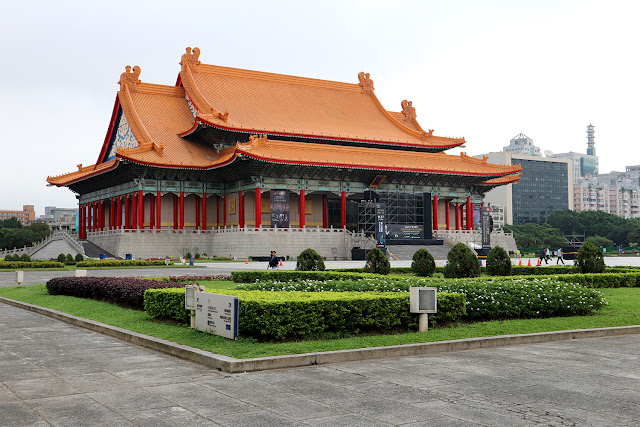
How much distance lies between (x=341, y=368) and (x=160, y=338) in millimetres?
3666

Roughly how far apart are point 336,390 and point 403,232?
4733 centimetres

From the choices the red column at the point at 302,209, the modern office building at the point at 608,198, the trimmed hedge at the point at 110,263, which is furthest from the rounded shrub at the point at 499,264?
the modern office building at the point at 608,198

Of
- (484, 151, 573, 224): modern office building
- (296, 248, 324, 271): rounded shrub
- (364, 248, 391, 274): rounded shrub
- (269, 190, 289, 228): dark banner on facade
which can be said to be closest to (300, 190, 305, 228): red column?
(269, 190, 289, 228): dark banner on facade

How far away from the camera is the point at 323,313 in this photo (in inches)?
433

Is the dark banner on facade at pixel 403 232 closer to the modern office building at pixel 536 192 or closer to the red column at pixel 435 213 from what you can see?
the red column at pixel 435 213

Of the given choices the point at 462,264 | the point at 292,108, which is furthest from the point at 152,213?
the point at 462,264

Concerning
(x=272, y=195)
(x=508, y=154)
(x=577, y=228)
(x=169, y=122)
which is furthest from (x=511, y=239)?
(x=508, y=154)

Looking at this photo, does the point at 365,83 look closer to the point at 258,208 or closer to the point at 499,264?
the point at 258,208

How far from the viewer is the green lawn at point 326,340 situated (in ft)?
32.6

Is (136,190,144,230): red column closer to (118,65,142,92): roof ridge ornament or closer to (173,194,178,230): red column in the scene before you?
(173,194,178,230): red column

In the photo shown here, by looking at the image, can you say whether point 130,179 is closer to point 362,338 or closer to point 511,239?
point 511,239

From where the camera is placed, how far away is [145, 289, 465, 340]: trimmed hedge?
10.5 meters

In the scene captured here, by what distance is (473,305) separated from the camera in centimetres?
1317

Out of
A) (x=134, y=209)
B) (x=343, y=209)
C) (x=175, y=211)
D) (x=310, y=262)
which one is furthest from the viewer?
(x=343, y=209)
